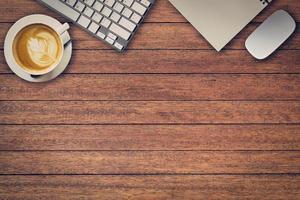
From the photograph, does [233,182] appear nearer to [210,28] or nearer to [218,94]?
[218,94]

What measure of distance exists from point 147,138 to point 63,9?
329 mm

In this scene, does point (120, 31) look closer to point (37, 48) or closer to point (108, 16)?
point (108, 16)

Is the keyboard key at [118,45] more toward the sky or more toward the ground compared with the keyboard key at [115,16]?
more toward the ground

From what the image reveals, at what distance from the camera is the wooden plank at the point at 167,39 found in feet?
3.78

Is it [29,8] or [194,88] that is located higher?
[29,8]

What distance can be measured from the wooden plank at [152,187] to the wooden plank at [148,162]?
0.6 inches

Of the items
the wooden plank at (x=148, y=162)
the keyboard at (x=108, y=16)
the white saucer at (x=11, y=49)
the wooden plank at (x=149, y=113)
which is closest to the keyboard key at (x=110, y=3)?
the keyboard at (x=108, y=16)

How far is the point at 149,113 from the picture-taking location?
116 cm

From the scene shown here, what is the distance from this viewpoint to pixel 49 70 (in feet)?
3.64

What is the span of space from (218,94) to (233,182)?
194 mm

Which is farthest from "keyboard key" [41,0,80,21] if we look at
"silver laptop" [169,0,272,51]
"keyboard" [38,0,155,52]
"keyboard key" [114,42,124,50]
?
"silver laptop" [169,0,272,51]

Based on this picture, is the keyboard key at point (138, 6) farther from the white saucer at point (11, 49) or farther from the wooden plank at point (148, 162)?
the wooden plank at point (148, 162)

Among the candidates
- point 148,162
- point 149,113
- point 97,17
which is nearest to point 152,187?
point 148,162

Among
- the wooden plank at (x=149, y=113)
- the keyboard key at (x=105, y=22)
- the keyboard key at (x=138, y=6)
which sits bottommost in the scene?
the wooden plank at (x=149, y=113)
